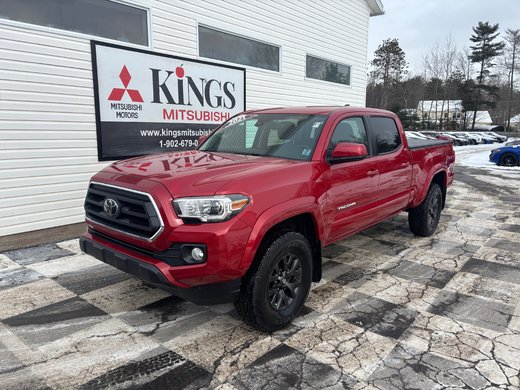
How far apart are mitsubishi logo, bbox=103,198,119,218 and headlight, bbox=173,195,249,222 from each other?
1.97 ft

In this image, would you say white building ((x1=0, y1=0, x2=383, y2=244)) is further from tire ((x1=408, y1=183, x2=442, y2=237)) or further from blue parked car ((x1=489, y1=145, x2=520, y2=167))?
blue parked car ((x1=489, y1=145, x2=520, y2=167))

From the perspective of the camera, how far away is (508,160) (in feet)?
57.1

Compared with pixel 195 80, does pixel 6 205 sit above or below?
below

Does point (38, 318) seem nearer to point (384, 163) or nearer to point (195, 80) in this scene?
point (384, 163)

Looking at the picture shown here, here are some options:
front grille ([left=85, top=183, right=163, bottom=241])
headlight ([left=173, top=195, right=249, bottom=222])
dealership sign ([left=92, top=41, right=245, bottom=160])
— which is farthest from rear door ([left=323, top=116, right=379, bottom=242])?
dealership sign ([left=92, top=41, right=245, bottom=160])

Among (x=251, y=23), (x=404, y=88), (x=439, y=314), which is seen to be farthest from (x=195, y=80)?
(x=404, y=88)

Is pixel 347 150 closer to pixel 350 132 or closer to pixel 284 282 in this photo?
pixel 350 132

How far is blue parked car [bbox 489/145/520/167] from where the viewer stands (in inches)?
674

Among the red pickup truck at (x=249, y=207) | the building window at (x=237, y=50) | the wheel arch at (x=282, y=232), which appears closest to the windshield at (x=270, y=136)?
the red pickup truck at (x=249, y=207)

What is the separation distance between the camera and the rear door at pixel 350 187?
147 inches

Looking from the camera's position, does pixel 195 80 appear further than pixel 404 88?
No

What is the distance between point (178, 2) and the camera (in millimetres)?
7129

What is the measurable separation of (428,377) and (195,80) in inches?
251

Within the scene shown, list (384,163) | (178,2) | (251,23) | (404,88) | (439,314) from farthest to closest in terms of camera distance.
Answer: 1. (404,88)
2. (251,23)
3. (178,2)
4. (384,163)
5. (439,314)
